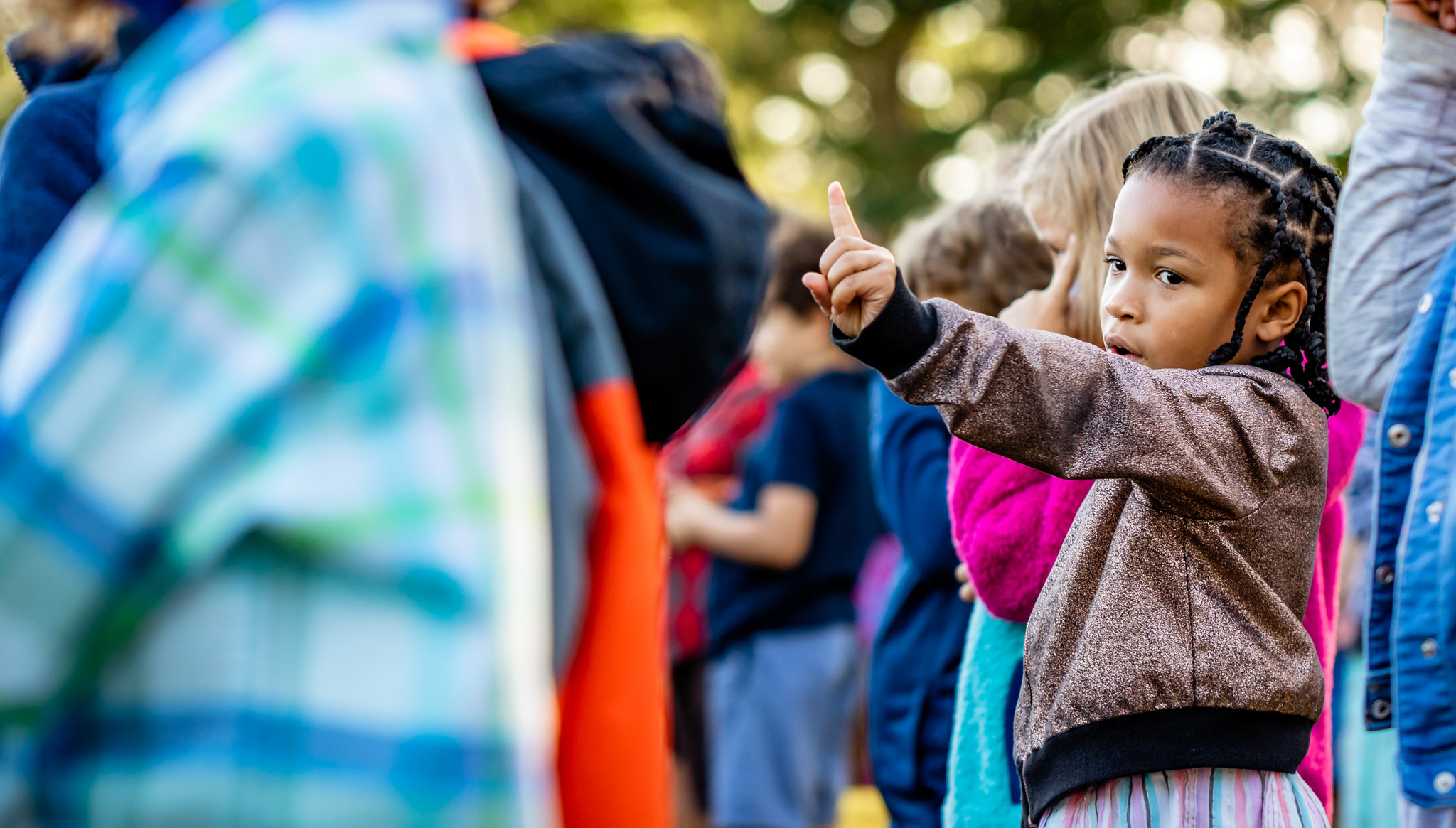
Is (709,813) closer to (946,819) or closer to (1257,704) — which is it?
(946,819)

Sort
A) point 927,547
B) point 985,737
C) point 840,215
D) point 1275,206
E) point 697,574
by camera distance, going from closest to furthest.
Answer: point 840,215
point 1275,206
point 985,737
point 927,547
point 697,574

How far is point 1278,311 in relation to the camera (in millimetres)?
1601

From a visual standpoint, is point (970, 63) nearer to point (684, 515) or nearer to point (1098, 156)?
point (684, 515)

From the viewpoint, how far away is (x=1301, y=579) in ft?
5.13

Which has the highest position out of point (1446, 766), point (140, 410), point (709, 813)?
point (140, 410)

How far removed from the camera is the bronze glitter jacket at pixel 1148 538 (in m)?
1.35

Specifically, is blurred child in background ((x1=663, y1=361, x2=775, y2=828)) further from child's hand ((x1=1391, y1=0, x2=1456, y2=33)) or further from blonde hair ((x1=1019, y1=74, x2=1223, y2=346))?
child's hand ((x1=1391, y1=0, x2=1456, y2=33))

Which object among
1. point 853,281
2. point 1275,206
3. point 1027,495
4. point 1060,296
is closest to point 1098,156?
point 1060,296

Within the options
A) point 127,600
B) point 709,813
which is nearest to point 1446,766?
point 127,600

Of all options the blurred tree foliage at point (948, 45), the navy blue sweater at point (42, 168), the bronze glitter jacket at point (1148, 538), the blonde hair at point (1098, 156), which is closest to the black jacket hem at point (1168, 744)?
the bronze glitter jacket at point (1148, 538)

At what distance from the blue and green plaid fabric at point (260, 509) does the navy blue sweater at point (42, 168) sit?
0.39 metres

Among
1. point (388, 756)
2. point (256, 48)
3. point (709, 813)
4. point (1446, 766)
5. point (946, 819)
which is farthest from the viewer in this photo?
point (709, 813)

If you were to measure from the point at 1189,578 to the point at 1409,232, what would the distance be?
56cm

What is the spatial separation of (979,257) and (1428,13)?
106cm
